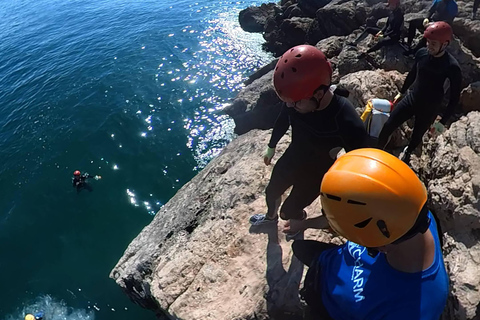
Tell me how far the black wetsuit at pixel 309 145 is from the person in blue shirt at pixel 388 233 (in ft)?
5.05

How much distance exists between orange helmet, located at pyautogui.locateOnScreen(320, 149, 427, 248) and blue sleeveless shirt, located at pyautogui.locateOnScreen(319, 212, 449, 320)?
0.33 metres

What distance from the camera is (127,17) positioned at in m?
33.1

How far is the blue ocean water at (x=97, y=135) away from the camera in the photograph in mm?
11625

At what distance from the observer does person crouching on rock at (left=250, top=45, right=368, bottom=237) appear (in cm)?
383

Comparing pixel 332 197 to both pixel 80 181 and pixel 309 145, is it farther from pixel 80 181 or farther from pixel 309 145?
pixel 80 181

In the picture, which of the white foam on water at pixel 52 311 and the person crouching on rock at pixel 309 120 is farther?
the white foam on water at pixel 52 311

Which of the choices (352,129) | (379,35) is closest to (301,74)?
(352,129)

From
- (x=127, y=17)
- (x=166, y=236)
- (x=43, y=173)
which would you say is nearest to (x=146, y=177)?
(x=43, y=173)

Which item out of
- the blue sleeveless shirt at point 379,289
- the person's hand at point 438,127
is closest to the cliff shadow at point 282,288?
the blue sleeveless shirt at point 379,289

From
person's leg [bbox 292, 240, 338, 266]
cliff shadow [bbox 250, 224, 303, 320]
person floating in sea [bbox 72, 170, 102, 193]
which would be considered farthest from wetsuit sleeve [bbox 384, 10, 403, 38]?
person floating in sea [bbox 72, 170, 102, 193]

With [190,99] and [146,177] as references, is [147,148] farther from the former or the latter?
[190,99]

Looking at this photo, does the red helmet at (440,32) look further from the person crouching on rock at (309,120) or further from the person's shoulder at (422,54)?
the person crouching on rock at (309,120)

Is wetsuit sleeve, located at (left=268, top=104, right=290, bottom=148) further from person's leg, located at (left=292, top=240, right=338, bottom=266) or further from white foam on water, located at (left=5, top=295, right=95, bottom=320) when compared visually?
white foam on water, located at (left=5, top=295, right=95, bottom=320)

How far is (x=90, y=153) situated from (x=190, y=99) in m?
6.85
